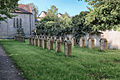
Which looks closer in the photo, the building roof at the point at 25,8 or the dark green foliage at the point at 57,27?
the dark green foliage at the point at 57,27

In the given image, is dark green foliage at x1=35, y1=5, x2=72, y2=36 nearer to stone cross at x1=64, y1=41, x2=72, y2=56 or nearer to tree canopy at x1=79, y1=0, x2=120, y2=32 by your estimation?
stone cross at x1=64, y1=41, x2=72, y2=56

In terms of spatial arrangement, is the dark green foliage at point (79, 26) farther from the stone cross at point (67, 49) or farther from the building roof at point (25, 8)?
the building roof at point (25, 8)

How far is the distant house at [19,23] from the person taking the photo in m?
36.4

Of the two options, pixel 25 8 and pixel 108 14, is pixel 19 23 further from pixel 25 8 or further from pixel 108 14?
pixel 108 14

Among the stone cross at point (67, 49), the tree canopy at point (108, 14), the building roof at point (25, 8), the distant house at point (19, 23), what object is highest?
the building roof at point (25, 8)

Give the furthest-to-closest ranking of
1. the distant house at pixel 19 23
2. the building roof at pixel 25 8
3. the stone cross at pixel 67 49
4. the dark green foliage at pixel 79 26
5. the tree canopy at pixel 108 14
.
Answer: the building roof at pixel 25 8, the distant house at pixel 19 23, the dark green foliage at pixel 79 26, the stone cross at pixel 67 49, the tree canopy at pixel 108 14

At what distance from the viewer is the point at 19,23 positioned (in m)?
38.6

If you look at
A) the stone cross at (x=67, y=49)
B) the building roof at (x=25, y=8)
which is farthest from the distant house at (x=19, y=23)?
the stone cross at (x=67, y=49)

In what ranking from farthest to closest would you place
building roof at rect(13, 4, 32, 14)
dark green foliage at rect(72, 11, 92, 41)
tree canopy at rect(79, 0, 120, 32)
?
1. building roof at rect(13, 4, 32, 14)
2. dark green foliage at rect(72, 11, 92, 41)
3. tree canopy at rect(79, 0, 120, 32)

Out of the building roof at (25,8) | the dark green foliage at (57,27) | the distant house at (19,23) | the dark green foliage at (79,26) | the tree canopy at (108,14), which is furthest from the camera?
the building roof at (25,8)

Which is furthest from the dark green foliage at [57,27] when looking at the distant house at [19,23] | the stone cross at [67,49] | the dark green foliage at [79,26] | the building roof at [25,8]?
the building roof at [25,8]

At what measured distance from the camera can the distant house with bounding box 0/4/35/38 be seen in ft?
119

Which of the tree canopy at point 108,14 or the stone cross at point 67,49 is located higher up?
the tree canopy at point 108,14

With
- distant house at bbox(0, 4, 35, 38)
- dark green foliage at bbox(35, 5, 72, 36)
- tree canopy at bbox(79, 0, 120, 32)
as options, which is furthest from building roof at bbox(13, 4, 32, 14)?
tree canopy at bbox(79, 0, 120, 32)
